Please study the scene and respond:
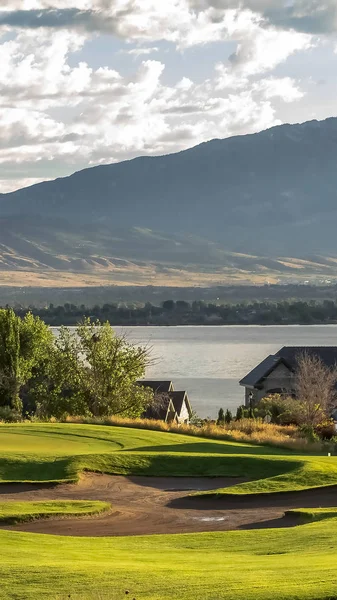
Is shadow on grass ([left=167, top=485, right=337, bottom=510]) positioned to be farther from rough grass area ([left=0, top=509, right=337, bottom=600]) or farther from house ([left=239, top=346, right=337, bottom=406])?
house ([left=239, top=346, right=337, bottom=406])

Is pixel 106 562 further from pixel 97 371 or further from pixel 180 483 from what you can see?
pixel 97 371

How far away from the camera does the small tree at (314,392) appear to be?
174 feet

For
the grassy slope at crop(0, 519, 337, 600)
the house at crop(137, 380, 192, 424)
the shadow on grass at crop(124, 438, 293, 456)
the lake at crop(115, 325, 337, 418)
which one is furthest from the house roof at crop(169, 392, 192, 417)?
the grassy slope at crop(0, 519, 337, 600)

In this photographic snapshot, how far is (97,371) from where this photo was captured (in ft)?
175

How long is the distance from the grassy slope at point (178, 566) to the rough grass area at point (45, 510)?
7.16 ft

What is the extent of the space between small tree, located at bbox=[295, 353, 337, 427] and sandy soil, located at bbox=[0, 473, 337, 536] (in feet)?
92.9

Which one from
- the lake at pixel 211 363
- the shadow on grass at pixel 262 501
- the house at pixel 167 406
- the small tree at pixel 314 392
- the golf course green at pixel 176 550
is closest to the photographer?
the golf course green at pixel 176 550

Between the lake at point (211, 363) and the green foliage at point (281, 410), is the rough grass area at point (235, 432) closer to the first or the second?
the green foliage at point (281, 410)

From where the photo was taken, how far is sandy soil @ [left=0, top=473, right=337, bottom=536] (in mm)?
18266

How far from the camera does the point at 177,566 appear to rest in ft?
41.6

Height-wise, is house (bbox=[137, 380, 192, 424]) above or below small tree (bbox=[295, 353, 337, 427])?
below

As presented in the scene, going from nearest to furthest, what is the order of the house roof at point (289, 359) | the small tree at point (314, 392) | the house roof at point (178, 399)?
the small tree at point (314, 392), the house roof at point (289, 359), the house roof at point (178, 399)

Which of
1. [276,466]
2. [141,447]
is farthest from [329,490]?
[141,447]

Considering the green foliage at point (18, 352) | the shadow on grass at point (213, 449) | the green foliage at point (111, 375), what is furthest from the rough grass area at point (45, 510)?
the green foliage at point (111, 375)
